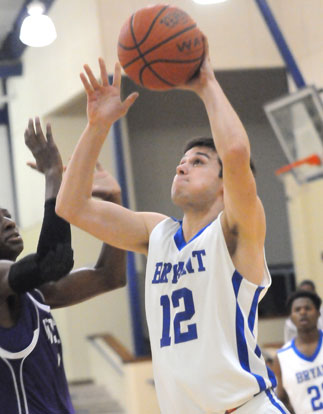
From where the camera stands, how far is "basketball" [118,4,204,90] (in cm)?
328

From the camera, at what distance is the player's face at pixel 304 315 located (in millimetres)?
6840

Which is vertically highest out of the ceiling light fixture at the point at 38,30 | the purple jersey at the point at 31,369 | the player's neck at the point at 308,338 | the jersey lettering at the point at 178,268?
→ the ceiling light fixture at the point at 38,30

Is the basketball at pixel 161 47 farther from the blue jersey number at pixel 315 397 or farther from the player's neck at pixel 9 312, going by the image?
the blue jersey number at pixel 315 397

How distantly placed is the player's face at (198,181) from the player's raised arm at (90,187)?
294 millimetres

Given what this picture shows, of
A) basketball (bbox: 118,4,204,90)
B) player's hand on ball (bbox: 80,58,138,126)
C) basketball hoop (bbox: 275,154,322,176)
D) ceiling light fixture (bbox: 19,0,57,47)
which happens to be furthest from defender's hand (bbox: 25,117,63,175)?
ceiling light fixture (bbox: 19,0,57,47)

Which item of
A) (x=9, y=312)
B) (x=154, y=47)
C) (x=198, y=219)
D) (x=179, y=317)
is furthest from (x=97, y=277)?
(x=154, y=47)

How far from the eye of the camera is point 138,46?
136 inches

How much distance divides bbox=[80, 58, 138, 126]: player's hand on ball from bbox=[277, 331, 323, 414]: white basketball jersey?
11.6ft

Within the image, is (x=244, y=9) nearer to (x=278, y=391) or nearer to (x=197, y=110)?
(x=197, y=110)

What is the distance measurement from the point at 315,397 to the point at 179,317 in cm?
341

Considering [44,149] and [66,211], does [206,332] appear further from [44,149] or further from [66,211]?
[44,149]

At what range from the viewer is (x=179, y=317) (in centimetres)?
324

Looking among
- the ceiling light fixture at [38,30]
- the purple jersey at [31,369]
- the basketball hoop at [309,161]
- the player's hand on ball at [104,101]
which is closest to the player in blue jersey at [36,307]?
the purple jersey at [31,369]

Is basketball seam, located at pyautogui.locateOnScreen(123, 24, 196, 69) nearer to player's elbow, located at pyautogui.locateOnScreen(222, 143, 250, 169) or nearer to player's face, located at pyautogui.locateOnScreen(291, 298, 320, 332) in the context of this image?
player's elbow, located at pyautogui.locateOnScreen(222, 143, 250, 169)
